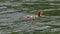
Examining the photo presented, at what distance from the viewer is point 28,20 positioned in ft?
44.8

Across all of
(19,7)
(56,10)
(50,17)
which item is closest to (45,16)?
(50,17)

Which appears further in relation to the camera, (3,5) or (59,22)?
(3,5)

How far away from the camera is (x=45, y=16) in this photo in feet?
47.0

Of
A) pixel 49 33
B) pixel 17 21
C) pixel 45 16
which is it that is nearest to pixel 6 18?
pixel 17 21

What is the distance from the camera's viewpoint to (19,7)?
16.3 m

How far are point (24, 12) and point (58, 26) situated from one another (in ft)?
8.83

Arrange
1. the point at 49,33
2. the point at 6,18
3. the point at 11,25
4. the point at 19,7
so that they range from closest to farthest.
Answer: the point at 49,33
the point at 11,25
the point at 6,18
the point at 19,7

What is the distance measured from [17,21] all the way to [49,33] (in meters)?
2.06

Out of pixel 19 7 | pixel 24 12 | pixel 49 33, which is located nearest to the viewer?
pixel 49 33

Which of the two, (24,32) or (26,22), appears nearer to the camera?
(24,32)

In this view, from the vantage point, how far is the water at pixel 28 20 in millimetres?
12164

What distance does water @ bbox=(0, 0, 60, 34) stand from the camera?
12.2 meters

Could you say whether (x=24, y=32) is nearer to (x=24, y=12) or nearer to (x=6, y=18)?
(x=6, y=18)

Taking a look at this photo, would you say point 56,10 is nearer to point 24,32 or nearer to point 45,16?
point 45,16
